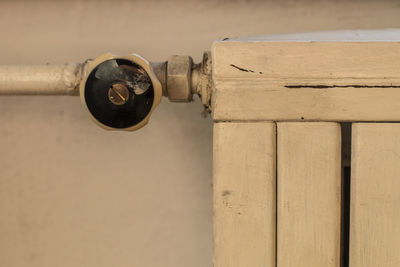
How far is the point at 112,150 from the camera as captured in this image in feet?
2.09

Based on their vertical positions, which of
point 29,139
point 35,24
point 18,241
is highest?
point 35,24

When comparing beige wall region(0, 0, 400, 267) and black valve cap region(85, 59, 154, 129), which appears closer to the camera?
black valve cap region(85, 59, 154, 129)

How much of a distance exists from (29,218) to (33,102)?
0.17 m

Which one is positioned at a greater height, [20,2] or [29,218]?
[20,2]

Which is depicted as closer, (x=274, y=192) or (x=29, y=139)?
(x=274, y=192)

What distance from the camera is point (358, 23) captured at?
2.02ft

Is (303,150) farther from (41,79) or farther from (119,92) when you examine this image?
(41,79)

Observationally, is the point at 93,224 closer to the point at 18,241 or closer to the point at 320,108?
the point at 18,241

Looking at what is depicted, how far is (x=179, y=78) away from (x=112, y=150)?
0.20 m

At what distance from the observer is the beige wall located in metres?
0.63

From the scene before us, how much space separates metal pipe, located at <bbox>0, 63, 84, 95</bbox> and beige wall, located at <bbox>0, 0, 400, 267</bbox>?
0.10 metres

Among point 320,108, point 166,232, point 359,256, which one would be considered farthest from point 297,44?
point 166,232

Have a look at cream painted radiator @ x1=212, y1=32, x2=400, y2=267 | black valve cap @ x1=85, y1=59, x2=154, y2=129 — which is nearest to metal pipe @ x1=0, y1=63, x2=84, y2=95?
black valve cap @ x1=85, y1=59, x2=154, y2=129

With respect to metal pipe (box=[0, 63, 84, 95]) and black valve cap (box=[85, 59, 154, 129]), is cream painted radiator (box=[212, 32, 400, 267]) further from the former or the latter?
metal pipe (box=[0, 63, 84, 95])
